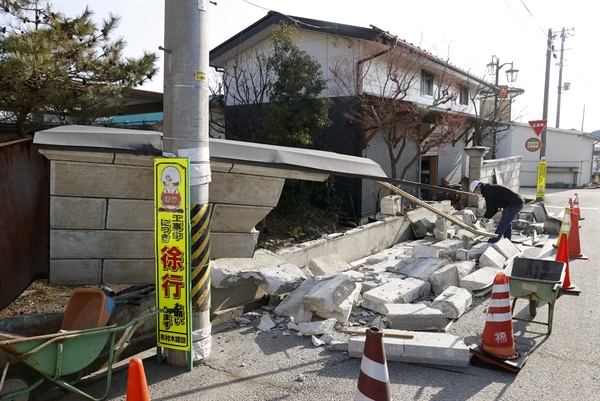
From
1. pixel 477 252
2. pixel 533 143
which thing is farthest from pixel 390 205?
pixel 533 143

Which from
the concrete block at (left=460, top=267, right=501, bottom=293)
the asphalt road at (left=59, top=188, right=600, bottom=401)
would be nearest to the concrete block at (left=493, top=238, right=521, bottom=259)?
the concrete block at (left=460, top=267, right=501, bottom=293)

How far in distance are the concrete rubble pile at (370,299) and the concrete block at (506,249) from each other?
0.97m

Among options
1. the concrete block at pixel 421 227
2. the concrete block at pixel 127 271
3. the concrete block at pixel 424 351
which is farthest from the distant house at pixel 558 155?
the concrete block at pixel 127 271

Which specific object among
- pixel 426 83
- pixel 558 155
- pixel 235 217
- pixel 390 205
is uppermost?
pixel 426 83

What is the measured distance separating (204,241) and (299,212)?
6.42 metres

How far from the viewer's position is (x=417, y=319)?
5438 mm

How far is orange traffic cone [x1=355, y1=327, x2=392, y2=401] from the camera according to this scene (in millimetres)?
3162

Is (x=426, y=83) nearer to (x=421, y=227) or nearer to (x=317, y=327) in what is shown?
(x=421, y=227)

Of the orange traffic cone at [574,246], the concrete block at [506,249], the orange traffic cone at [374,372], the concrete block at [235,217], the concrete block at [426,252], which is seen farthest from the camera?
the orange traffic cone at [574,246]

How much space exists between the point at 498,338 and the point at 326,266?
3.29m

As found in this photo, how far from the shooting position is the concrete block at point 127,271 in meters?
5.10

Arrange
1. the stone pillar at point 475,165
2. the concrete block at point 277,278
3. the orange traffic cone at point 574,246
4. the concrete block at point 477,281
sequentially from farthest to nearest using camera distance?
the stone pillar at point 475,165 → the orange traffic cone at point 574,246 → the concrete block at point 477,281 → the concrete block at point 277,278

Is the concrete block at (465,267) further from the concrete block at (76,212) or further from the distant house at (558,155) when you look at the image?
→ the distant house at (558,155)

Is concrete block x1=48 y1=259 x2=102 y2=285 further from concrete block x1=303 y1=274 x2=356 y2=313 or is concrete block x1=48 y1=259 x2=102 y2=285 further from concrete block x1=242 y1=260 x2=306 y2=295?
concrete block x1=303 y1=274 x2=356 y2=313
